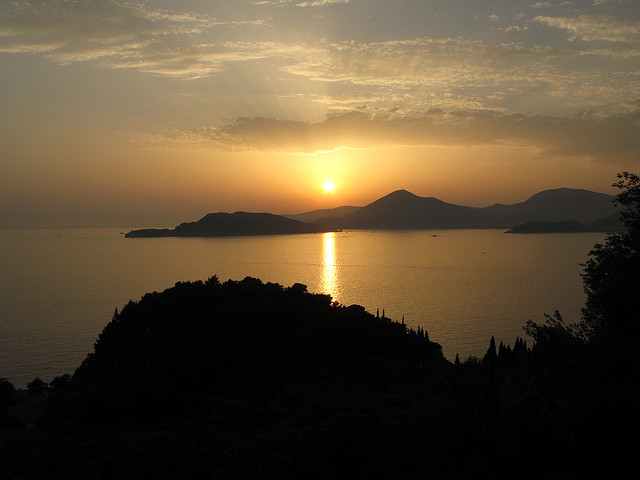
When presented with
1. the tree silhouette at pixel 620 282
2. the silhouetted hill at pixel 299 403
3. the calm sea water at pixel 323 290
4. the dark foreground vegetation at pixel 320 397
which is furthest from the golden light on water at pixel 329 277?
the tree silhouette at pixel 620 282

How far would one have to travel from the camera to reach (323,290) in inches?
4609

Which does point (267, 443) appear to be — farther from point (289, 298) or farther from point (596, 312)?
point (289, 298)

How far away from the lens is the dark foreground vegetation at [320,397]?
15.0m

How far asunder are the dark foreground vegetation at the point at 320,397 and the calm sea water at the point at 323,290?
60.5ft

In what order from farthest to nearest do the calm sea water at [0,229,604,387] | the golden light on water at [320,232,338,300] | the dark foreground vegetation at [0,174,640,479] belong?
1. the golden light on water at [320,232,338,300]
2. the calm sea water at [0,229,604,387]
3. the dark foreground vegetation at [0,174,640,479]

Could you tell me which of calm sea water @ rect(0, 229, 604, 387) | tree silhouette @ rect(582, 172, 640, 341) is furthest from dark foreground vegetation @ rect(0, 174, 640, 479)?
calm sea water @ rect(0, 229, 604, 387)

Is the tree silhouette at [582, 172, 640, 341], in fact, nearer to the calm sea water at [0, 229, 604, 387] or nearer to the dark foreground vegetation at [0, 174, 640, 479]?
the dark foreground vegetation at [0, 174, 640, 479]

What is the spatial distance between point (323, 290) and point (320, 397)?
8358 centimetres

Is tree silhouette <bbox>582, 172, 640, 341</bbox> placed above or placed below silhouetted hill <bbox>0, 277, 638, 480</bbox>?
above

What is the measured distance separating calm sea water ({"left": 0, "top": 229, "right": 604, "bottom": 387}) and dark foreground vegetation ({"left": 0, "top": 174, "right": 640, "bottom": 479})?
1843 centimetres

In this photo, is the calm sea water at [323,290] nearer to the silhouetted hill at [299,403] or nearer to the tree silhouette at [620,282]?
the silhouetted hill at [299,403]

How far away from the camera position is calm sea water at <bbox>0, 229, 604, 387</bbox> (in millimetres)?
65438

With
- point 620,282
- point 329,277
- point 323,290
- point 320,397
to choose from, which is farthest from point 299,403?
point 329,277

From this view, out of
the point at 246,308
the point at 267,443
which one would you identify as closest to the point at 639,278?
the point at 267,443
